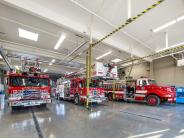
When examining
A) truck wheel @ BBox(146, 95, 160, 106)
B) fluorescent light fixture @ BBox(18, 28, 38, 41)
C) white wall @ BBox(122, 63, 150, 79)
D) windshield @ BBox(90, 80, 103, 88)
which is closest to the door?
truck wheel @ BBox(146, 95, 160, 106)

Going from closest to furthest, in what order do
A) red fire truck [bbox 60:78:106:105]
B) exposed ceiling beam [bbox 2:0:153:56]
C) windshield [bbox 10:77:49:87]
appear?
exposed ceiling beam [bbox 2:0:153:56] < windshield [bbox 10:77:49:87] < red fire truck [bbox 60:78:106:105]

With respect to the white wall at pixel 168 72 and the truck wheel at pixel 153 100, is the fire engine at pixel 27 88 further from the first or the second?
the white wall at pixel 168 72

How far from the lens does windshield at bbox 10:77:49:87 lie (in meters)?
6.78

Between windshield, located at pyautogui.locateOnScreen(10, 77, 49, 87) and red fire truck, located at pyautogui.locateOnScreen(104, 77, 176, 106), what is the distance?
710cm

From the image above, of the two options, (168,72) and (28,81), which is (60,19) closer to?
(28,81)

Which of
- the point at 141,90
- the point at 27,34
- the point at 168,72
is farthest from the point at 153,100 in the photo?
the point at 27,34

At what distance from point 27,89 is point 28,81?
505 mm

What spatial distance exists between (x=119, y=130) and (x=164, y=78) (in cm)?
1079

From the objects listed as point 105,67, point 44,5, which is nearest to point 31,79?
point 44,5

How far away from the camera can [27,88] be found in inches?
275

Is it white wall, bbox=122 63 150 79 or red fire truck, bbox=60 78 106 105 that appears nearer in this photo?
red fire truck, bbox=60 78 106 105

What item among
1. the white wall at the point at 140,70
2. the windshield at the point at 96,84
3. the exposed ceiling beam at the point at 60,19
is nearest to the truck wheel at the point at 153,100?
the windshield at the point at 96,84

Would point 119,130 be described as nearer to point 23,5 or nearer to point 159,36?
point 23,5

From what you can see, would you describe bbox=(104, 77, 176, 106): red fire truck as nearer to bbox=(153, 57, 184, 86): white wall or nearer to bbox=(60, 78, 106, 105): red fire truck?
bbox=(153, 57, 184, 86): white wall
